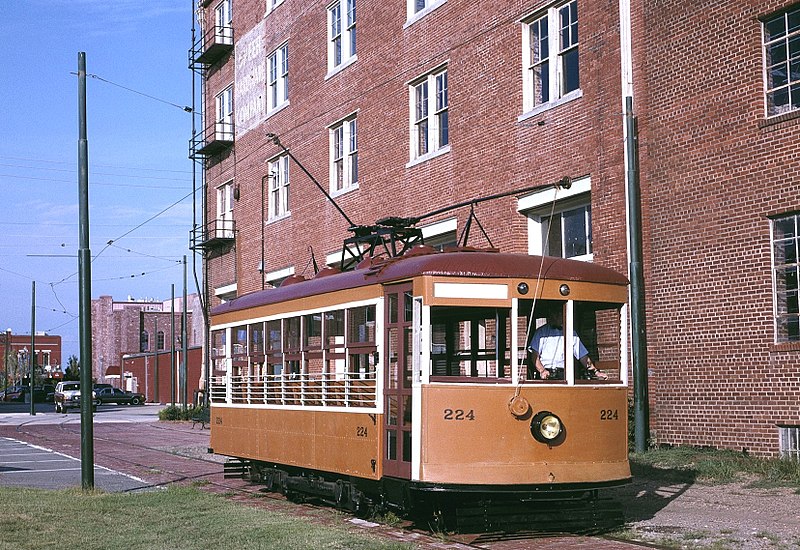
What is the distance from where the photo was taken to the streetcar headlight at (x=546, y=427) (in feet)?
37.8

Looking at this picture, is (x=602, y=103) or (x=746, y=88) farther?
(x=602, y=103)

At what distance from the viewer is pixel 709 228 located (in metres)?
18.1

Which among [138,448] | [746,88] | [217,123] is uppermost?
[217,123]

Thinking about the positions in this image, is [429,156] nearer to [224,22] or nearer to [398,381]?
[398,381]

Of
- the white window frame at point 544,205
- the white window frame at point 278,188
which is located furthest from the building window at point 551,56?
the white window frame at point 278,188

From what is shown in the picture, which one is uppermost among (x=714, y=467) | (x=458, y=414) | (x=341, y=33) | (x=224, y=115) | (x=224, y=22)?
(x=224, y=22)

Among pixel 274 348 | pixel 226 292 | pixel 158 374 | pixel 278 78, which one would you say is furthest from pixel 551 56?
pixel 158 374

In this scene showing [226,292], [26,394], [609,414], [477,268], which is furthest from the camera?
[26,394]

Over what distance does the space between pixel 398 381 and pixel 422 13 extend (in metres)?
16.4

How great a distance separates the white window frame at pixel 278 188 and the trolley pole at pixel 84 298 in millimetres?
17047

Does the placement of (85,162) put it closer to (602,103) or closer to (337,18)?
(602,103)

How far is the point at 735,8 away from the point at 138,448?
17085 mm

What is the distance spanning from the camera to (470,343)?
42.0 feet

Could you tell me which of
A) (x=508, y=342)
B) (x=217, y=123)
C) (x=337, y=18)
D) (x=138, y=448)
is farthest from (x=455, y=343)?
(x=217, y=123)
